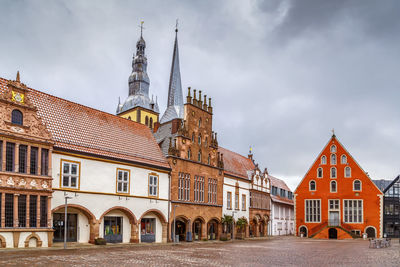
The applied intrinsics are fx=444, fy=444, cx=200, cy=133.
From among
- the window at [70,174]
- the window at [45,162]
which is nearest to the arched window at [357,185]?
the window at [70,174]

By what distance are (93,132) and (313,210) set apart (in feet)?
132

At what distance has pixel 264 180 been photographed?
6756 centimetres

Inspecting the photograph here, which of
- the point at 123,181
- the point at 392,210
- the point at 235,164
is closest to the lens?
the point at 123,181

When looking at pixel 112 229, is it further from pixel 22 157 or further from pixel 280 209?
pixel 280 209

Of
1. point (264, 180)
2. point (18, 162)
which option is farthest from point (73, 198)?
point (264, 180)

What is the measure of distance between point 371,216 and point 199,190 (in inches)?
1107

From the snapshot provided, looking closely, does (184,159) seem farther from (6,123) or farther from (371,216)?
(371,216)

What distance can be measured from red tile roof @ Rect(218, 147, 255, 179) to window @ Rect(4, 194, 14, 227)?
101ft

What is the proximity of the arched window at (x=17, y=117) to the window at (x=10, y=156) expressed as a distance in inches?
65.3

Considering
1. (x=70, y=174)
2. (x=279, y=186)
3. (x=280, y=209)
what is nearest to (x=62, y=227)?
(x=70, y=174)

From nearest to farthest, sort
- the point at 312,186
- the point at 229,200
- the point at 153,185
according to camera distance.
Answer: the point at 153,185 → the point at 229,200 → the point at 312,186

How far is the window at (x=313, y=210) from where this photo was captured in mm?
66062

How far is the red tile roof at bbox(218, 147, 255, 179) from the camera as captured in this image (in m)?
58.1

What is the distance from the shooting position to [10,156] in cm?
2909
